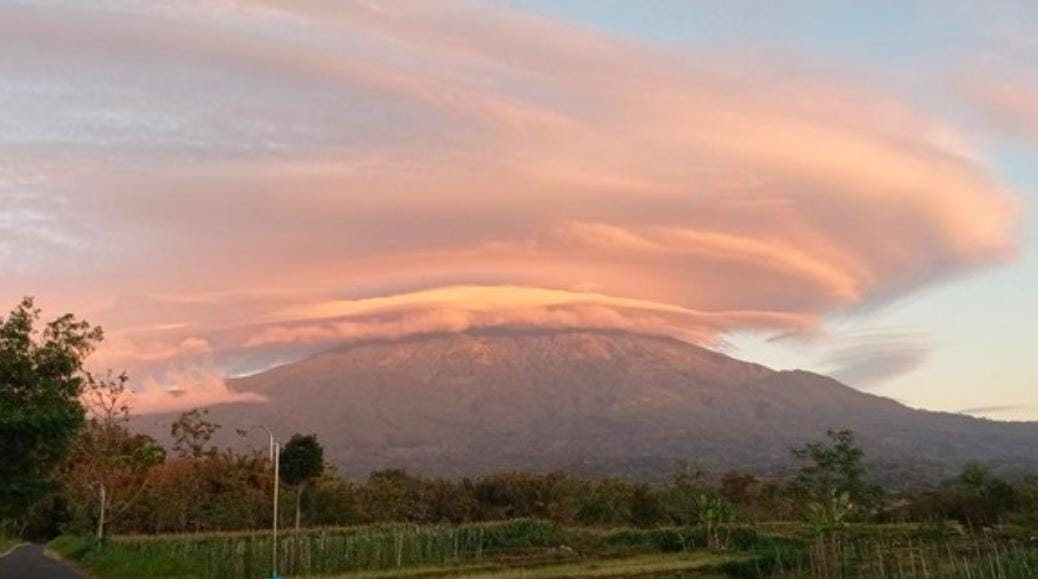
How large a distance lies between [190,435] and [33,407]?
62.2 metres

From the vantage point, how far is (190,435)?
89.1 meters

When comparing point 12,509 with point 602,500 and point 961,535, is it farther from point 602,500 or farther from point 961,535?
point 602,500

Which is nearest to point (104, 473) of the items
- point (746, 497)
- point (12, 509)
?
point (12, 509)

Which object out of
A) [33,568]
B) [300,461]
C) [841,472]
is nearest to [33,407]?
[33,568]

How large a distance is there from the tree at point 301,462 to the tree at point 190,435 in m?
15.4

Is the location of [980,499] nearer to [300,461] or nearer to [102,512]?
[300,461]

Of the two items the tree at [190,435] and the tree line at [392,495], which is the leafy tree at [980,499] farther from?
the tree at [190,435]

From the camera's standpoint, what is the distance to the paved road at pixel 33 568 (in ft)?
129

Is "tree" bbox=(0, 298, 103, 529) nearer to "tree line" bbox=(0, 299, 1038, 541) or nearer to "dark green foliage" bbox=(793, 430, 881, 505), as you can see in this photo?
"tree line" bbox=(0, 299, 1038, 541)

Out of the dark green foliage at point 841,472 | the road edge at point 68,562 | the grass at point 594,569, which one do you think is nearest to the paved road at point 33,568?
the road edge at point 68,562

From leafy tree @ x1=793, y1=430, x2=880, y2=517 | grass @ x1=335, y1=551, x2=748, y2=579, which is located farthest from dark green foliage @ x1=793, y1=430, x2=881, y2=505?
grass @ x1=335, y1=551, x2=748, y2=579

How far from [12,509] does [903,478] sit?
14056 centimetres

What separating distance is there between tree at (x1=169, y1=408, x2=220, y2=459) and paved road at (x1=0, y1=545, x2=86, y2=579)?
31.7 m

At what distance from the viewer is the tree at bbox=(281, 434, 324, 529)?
74.5 meters
